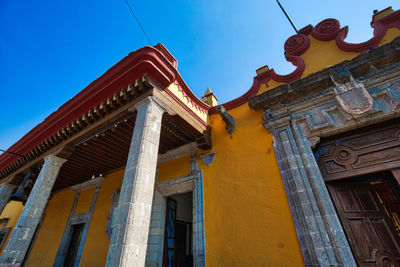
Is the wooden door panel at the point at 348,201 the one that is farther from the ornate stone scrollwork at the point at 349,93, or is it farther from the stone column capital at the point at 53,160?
the stone column capital at the point at 53,160

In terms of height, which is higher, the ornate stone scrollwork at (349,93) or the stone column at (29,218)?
the ornate stone scrollwork at (349,93)

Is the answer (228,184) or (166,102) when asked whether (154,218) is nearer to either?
(228,184)

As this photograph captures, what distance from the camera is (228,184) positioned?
389 cm

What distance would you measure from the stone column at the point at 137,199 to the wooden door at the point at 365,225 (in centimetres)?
300

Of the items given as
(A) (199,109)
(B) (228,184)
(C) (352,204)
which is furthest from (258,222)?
(A) (199,109)

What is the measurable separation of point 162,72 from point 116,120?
1.51 m

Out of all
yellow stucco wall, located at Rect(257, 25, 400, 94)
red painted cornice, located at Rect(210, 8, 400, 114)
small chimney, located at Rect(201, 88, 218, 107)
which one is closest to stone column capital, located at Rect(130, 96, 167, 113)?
red painted cornice, located at Rect(210, 8, 400, 114)

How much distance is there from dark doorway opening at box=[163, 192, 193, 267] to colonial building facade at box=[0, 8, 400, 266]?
0.05m

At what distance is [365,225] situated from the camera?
273 centimetres

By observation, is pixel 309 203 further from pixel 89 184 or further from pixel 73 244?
pixel 73 244

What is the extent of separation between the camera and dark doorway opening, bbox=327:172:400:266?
2516mm

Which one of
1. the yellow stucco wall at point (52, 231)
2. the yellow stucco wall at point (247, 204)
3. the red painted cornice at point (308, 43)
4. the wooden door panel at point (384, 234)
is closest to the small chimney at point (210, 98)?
the red painted cornice at point (308, 43)

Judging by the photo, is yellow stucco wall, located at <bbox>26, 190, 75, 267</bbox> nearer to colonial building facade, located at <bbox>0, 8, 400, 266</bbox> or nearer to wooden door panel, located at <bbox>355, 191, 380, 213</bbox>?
colonial building facade, located at <bbox>0, 8, 400, 266</bbox>

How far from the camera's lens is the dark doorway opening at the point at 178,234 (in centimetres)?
438
